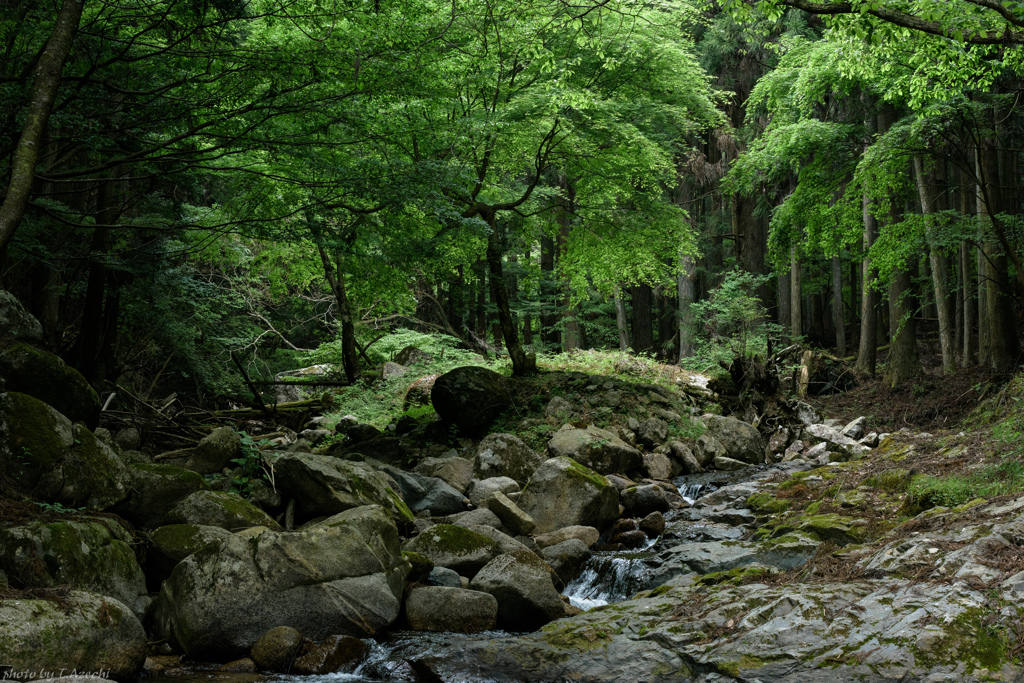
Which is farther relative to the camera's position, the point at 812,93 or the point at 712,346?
the point at 712,346

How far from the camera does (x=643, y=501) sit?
31.3ft

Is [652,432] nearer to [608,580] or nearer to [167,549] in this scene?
[608,580]

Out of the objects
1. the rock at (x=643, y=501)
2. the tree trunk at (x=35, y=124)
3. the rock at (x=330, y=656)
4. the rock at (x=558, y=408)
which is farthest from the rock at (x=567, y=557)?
the tree trunk at (x=35, y=124)

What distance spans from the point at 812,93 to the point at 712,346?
7.74 meters

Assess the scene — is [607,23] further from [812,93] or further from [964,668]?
[964,668]

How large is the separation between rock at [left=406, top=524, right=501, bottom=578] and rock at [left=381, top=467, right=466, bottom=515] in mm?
2050

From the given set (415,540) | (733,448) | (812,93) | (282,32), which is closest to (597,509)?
(415,540)

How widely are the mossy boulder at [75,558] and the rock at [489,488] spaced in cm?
497

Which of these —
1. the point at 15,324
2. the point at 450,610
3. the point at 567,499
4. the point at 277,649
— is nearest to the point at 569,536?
the point at 567,499

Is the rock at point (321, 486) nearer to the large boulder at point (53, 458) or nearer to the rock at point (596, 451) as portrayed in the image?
the large boulder at point (53, 458)

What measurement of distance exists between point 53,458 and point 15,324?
1.97 m

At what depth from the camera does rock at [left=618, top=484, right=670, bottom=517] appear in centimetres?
955

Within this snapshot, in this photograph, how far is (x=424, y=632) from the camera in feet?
18.9

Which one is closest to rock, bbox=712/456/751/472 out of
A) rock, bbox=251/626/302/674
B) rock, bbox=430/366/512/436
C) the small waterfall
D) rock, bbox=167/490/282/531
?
rock, bbox=430/366/512/436
